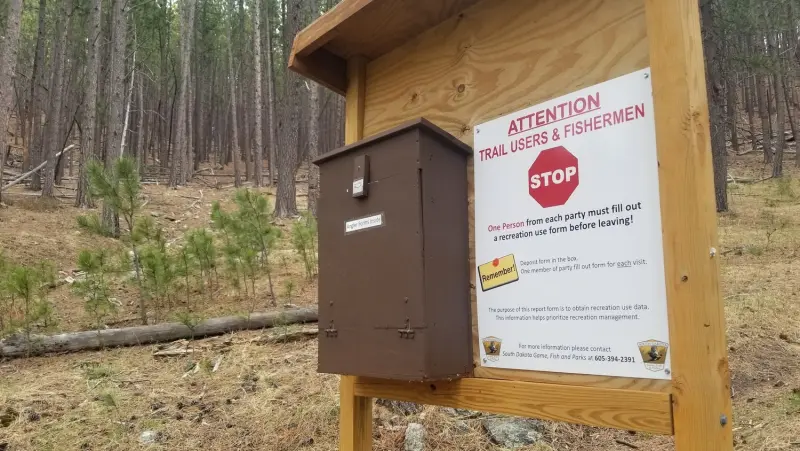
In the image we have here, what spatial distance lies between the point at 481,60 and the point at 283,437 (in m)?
2.68

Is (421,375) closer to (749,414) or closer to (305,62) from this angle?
(305,62)

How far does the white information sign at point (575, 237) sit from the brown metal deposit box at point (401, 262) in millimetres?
107

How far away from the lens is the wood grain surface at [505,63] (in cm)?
158

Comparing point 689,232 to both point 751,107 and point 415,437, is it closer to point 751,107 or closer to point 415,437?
point 415,437

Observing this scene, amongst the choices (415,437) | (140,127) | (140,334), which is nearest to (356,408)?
(415,437)

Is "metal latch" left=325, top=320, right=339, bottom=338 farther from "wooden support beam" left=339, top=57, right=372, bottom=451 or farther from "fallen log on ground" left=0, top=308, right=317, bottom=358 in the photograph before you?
"fallen log on ground" left=0, top=308, right=317, bottom=358

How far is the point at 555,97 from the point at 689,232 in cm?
60

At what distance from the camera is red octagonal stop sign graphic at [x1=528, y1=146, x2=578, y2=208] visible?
1.62m

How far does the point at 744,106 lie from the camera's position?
95.1 ft

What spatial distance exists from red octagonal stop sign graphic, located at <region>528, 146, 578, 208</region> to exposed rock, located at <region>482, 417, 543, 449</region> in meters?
2.24

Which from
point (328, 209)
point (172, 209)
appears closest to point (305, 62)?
point (328, 209)

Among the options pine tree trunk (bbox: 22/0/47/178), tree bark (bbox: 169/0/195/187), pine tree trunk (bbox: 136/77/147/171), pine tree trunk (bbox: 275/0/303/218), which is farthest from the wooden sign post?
pine tree trunk (bbox: 136/77/147/171)

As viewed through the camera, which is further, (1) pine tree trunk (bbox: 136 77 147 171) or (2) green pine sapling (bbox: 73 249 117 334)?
(1) pine tree trunk (bbox: 136 77 147 171)

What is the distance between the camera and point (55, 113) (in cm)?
1584
